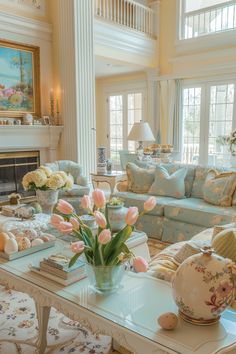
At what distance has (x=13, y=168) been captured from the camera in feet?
17.2

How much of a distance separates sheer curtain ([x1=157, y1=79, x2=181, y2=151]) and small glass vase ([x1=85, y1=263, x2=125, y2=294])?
620 cm

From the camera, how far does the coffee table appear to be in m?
1.11

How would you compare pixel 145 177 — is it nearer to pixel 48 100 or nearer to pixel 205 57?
pixel 48 100

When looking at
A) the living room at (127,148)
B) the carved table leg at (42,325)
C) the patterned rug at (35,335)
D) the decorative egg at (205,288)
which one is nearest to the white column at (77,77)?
the living room at (127,148)

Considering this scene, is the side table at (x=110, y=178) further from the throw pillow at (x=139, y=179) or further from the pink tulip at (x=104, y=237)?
the pink tulip at (x=104, y=237)

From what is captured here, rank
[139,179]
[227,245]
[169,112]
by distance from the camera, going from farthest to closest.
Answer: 1. [169,112]
2. [139,179]
3. [227,245]

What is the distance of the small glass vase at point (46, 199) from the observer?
270 centimetres

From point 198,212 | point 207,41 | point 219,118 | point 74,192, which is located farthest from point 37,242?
point 207,41

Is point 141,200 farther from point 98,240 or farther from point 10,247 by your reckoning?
point 98,240

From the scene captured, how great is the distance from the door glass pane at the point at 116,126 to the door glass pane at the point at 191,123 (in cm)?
192

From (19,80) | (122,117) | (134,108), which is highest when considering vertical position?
(19,80)

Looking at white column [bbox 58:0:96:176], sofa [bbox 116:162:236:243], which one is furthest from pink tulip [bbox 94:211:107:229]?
white column [bbox 58:0:96:176]

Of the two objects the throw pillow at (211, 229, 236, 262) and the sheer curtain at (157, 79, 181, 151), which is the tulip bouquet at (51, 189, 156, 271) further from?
the sheer curtain at (157, 79, 181, 151)

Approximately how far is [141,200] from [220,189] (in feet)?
2.96
